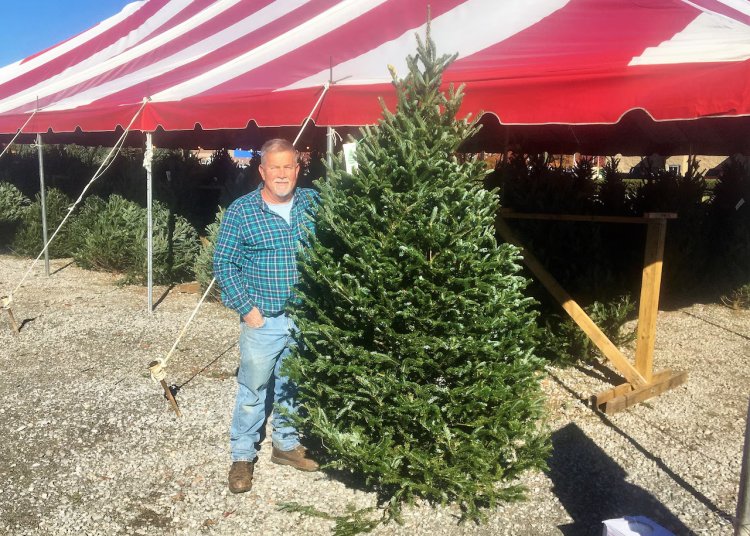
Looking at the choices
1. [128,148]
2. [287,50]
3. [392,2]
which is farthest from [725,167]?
[128,148]

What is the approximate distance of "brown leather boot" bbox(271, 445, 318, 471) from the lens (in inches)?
143

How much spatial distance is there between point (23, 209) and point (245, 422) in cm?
936

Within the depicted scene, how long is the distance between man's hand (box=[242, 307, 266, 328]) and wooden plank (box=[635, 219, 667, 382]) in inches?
102

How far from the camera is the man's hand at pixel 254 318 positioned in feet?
11.0

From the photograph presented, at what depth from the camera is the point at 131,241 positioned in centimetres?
906

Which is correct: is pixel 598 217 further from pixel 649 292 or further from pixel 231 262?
pixel 231 262

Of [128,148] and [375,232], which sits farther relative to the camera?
[128,148]

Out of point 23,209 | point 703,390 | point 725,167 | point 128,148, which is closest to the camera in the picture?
point 703,390

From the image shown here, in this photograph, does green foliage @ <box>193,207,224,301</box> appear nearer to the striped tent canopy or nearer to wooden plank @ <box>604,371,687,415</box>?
the striped tent canopy

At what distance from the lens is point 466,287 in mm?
2947

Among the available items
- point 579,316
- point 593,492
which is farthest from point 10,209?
point 593,492

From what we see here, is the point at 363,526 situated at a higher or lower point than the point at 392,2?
lower

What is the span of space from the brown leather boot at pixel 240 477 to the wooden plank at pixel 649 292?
9.30 ft

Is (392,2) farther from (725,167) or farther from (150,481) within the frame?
(725,167)
